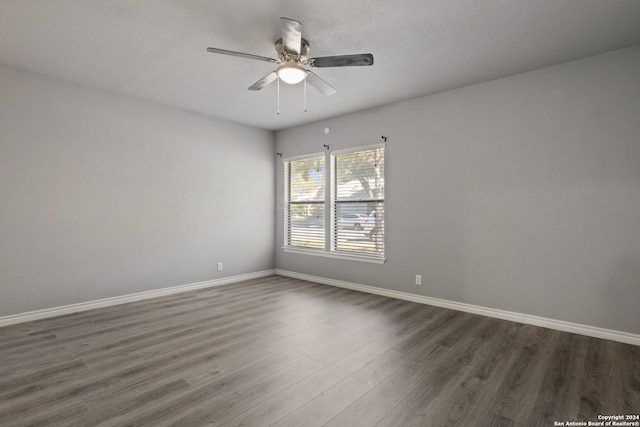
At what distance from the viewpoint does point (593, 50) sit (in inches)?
114

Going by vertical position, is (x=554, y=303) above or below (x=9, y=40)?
below

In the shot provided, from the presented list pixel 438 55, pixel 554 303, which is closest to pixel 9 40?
pixel 438 55

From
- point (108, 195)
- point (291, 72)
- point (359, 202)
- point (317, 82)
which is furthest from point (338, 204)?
point (108, 195)

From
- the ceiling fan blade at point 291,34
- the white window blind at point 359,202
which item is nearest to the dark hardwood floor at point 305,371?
the white window blind at point 359,202

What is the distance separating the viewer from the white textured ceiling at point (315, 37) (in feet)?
7.64

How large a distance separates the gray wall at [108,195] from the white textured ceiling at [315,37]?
434 millimetres

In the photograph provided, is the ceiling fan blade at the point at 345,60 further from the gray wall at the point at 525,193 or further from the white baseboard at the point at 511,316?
the white baseboard at the point at 511,316

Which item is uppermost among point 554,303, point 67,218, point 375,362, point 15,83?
point 15,83

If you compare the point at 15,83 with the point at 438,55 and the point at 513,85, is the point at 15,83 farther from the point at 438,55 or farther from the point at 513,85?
the point at 513,85

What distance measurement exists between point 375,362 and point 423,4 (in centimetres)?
278

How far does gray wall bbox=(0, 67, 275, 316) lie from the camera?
336 centimetres

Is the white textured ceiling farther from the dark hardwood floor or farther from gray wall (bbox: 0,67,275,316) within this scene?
the dark hardwood floor

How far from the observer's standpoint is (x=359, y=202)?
4805mm

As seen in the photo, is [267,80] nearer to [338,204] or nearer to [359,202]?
[359,202]
